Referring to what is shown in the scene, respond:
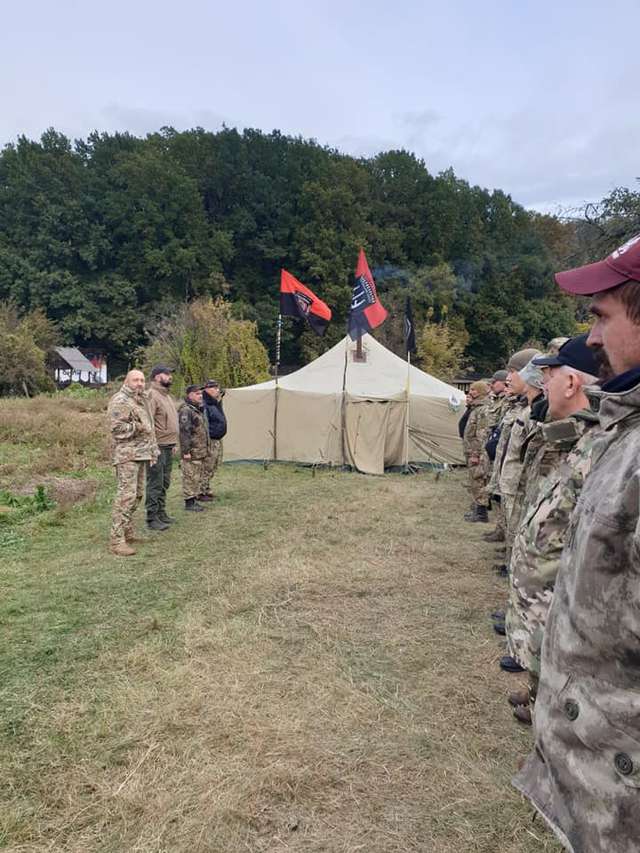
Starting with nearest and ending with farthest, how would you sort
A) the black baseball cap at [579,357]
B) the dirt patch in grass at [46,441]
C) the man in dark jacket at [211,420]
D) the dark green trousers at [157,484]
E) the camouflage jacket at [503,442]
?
the black baseball cap at [579,357] < the camouflage jacket at [503,442] < the dark green trousers at [157,484] < the man in dark jacket at [211,420] < the dirt patch in grass at [46,441]

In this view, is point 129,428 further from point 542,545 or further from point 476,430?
point 542,545

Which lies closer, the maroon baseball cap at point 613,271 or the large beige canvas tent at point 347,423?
the maroon baseball cap at point 613,271

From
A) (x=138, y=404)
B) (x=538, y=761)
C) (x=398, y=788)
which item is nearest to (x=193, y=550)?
(x=138, y=404)

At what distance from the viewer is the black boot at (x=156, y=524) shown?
23.1 feet

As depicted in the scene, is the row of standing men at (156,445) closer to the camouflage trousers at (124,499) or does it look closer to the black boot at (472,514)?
the camouflage trousers at (124,499)

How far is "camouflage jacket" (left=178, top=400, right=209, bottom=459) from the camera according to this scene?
802 cm

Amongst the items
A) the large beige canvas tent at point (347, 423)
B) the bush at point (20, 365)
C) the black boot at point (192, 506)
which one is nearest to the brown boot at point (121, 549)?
the black boot at point (192, 506)

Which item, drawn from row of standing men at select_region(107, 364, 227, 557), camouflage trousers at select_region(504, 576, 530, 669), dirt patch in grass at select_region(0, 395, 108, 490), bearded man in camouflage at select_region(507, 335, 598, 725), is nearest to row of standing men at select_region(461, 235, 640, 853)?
bearded man in camouflage at select_region(507, 335, 598, 725)

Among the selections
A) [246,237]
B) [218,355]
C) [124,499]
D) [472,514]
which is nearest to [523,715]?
[124,499]

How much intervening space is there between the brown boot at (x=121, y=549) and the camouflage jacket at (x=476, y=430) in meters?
4.52

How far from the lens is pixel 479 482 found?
313 inches

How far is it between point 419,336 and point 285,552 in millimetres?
29198

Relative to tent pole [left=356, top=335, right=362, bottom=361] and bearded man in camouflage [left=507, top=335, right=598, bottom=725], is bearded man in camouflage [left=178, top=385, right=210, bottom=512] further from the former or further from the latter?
bearded man in camouflage [left=507, top=335, right=598, bottom=725]

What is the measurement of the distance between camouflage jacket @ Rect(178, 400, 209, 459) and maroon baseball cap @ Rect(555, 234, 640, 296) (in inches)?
281
